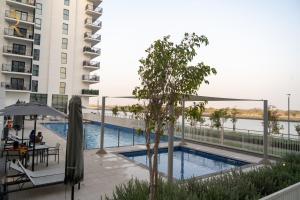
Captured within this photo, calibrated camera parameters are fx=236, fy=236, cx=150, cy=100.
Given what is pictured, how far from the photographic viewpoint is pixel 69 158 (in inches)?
207

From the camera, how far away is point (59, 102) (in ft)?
121

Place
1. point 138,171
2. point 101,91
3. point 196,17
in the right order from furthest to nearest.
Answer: point 101,91
point 196,17
point 138,171

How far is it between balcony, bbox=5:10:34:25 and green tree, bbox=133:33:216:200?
34253 millimetres

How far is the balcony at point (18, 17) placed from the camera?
31.0 m

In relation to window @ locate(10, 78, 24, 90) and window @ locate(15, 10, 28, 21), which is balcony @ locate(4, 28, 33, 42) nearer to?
window @ locate(15, 10, 28, 21)

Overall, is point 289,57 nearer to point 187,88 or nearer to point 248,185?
point 248,185

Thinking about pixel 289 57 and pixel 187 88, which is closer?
pixel 187 88

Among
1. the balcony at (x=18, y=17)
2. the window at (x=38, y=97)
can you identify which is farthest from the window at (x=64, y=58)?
the balcony at (x=18, y=17)

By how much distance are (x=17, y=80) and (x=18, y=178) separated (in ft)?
97.5

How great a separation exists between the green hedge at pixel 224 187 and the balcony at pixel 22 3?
34.5 m

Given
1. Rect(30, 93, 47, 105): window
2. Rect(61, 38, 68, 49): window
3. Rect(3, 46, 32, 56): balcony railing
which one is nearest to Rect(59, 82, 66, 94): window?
Rect(30, 93, 47, 105): window

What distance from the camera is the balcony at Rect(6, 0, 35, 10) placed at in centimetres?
3107

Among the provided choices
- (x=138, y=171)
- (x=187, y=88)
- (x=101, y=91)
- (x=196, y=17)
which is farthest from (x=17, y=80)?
(x=187, y=88)

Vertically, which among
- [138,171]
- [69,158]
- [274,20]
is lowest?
[138,171]
